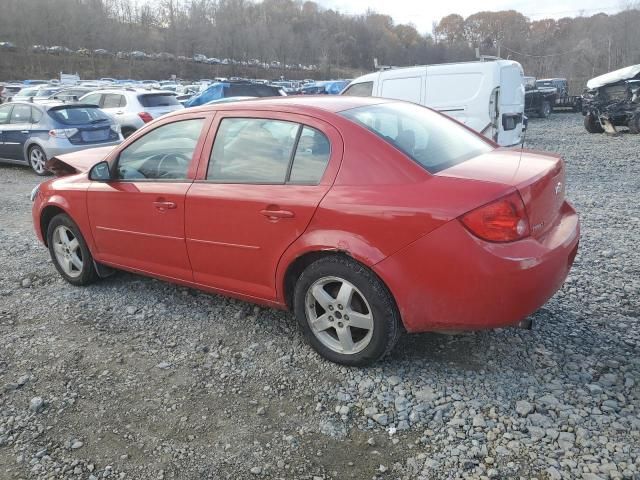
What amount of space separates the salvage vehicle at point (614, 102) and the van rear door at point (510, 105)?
701 centimetres

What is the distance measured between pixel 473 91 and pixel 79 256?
7310mm

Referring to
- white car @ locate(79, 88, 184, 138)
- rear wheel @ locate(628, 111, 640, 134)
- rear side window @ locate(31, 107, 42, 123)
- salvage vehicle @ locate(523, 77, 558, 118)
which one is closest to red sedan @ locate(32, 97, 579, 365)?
rear side window @ locate(31, 107, 42, 123)

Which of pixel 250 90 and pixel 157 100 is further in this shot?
pixel 250 90

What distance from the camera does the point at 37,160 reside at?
1109cm

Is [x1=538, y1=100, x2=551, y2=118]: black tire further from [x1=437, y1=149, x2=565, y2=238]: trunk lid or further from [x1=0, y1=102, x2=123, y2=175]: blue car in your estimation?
[x1=437, y1=149, x2=565, y2=238]: trunk lid

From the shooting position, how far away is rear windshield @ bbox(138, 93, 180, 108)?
13.9 m

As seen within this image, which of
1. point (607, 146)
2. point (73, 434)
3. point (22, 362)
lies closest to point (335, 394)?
point (73, 434)

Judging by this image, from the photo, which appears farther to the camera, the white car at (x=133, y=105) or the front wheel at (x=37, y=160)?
the white car at (x=133, y=105)

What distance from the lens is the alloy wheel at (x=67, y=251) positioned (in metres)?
4.73

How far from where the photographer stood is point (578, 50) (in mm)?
63094

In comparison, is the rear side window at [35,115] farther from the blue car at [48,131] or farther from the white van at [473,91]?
the white van at [473,91]

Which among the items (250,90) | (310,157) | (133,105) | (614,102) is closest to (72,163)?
(310,157)

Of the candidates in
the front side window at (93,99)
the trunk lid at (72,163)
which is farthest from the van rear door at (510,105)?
the front side window at (93,99)

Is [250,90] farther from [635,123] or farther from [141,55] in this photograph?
[141,55]
